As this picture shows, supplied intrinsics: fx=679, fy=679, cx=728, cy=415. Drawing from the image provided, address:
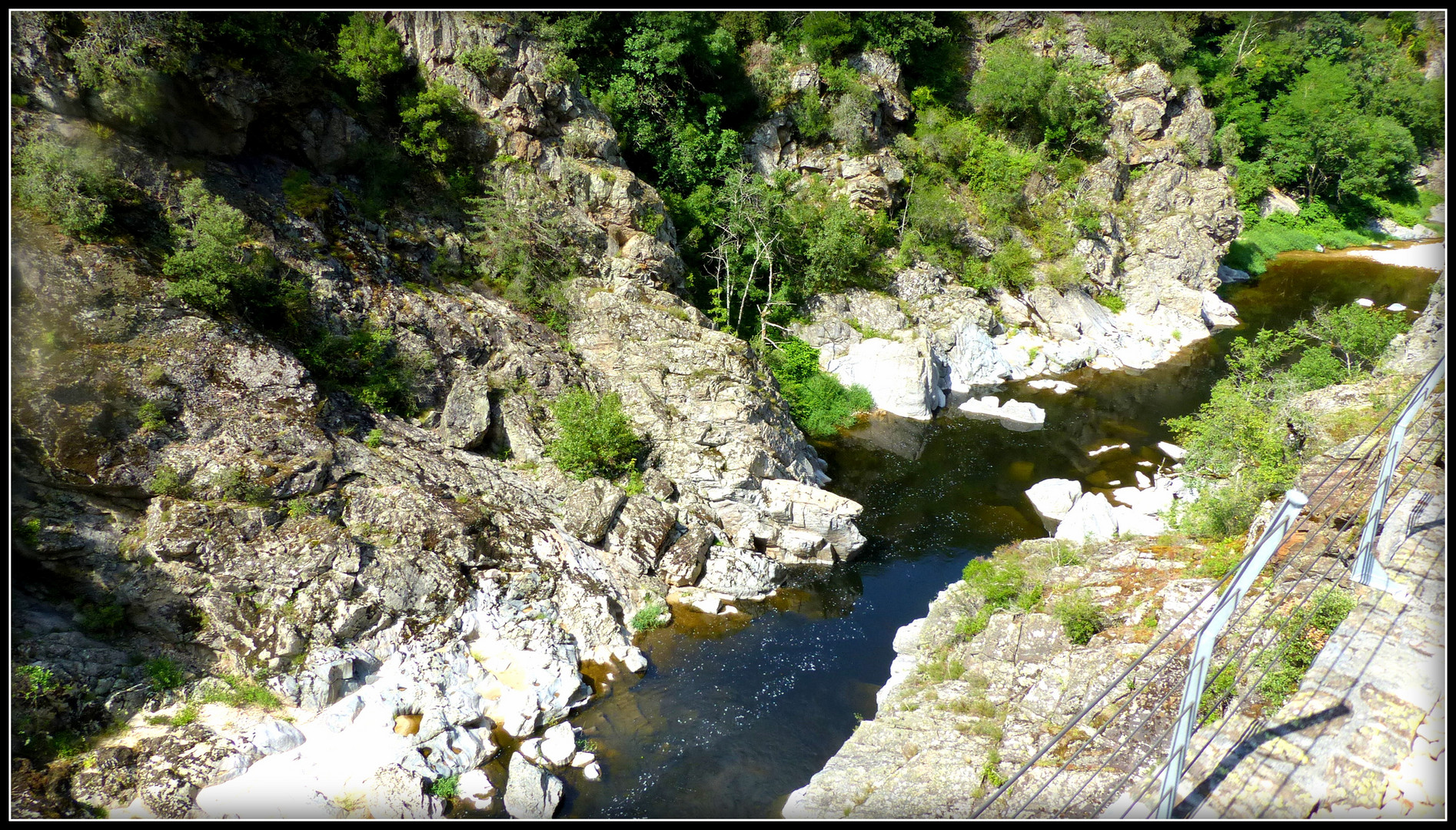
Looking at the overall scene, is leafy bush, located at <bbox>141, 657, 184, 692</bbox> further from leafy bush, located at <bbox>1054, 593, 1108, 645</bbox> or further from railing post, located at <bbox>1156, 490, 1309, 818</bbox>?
leafy bush, located at <bbox>1054, 593, 1108, 645</bbox>

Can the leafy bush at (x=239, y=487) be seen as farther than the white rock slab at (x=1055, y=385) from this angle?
No

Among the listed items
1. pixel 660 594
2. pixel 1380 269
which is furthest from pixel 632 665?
pixel 1380 269

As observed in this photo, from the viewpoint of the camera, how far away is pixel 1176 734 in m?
5.49

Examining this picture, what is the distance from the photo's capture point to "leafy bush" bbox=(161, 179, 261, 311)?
14859mm

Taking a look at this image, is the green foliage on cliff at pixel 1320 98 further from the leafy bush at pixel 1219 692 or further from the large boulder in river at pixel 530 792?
the large boulder in river at pixel 530 792

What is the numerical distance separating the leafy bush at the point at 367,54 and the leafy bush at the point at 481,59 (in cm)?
205

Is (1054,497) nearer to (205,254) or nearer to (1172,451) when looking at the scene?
(1172,451)

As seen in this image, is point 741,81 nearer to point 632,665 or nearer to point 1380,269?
point 632,665

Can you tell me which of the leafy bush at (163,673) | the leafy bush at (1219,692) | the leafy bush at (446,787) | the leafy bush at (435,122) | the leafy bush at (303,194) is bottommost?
the leafy bush at (446,787)

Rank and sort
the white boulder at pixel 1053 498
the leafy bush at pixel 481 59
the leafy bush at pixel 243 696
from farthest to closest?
the leafy bush at pixel 481 59, the white boulder at pixel 1053 498, the leafy bush at pixel 243 696

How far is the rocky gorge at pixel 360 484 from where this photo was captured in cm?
1124

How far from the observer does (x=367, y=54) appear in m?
21.1

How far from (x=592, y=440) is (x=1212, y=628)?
49.2ft

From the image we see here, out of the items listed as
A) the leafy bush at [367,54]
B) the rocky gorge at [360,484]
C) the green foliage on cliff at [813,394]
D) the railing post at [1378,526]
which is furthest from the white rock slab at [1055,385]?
the leafy bush at [367,54]
